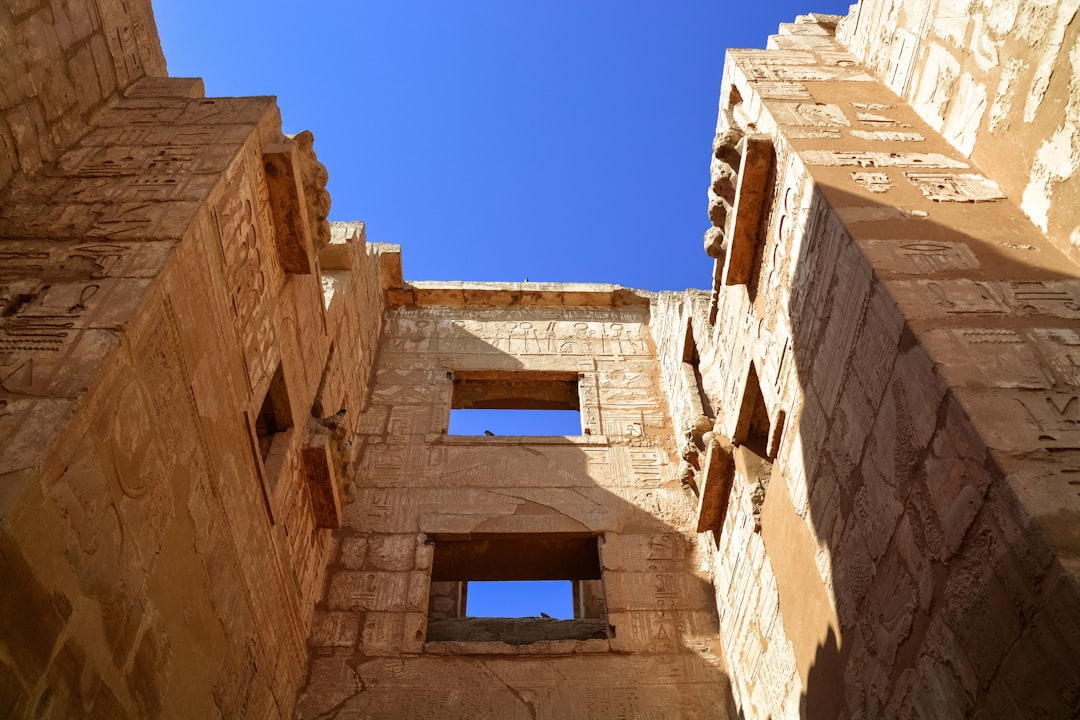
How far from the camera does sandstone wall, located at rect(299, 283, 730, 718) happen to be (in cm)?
490

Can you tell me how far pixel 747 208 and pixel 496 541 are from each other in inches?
117

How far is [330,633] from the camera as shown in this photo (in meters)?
5.14

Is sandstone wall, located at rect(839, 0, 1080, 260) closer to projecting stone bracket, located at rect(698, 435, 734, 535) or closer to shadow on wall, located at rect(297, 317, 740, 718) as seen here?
projecting stone bracket, located at rect(698, 435, 734, 535)

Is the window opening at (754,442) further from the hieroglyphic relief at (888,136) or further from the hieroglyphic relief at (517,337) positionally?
the hieroglyphic relief at (517,337)

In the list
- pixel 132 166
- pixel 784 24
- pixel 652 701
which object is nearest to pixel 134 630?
pixel 132 166

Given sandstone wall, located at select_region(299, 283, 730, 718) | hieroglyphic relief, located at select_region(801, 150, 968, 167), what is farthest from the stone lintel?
hieroglyphic relief, located at select_region(801, 150, 968, 167)

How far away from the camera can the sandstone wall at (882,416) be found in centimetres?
221

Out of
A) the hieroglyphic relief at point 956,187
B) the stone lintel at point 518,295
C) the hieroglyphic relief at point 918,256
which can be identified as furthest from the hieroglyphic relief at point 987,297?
the stone lintel at point 518,295

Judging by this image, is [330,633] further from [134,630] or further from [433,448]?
[134,630]

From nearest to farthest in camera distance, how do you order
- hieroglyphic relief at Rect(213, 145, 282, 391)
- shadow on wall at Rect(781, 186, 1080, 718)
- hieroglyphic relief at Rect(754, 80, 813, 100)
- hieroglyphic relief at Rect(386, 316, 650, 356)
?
shadow on wall at Rect(781, 186, 1080, 718) → hieroglyphic relief at Rect(213, 145, 282, 391) → hieroglyphic relief at Rect(754, 80, 813, 100) → hieroglyphic relief at Rect(386, 316, 650, 356)

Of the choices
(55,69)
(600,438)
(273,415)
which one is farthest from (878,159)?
(55,69)

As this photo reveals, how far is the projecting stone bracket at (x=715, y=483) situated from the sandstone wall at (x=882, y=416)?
0.28 feet

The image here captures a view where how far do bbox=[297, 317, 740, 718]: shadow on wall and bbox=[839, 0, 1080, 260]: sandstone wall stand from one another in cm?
321

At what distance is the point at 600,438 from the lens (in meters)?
6.78
